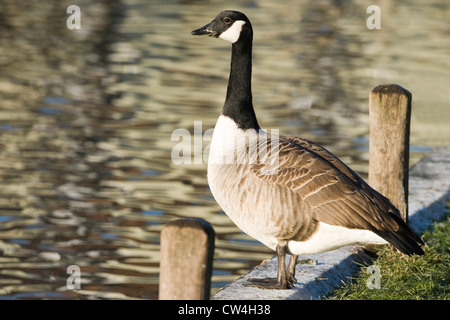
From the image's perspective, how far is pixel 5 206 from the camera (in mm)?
12219

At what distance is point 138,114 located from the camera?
1816 centimetres

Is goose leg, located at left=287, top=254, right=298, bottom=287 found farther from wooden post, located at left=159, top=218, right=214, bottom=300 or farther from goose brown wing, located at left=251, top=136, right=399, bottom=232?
wooden post, located at left=159, top=218, right=214, bottom=300

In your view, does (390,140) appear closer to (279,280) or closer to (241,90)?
(241,90)

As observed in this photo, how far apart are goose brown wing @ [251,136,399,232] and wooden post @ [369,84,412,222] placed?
5.10 feet

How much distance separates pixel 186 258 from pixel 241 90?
3.04 meters

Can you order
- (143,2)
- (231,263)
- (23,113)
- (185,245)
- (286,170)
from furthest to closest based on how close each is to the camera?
(143,2)
(23,113)
(231,263)
(286,170)
(185,245)

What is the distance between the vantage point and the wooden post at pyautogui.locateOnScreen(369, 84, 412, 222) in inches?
330

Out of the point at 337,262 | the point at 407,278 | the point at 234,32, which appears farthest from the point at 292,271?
the point at 234,32

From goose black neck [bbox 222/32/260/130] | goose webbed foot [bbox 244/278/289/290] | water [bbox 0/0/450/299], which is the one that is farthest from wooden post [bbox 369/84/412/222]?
water [bbox 0/0/450/299]

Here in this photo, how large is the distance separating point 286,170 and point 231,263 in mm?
4118

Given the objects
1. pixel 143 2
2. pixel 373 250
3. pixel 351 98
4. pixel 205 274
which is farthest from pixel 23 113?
pixel 143 2
